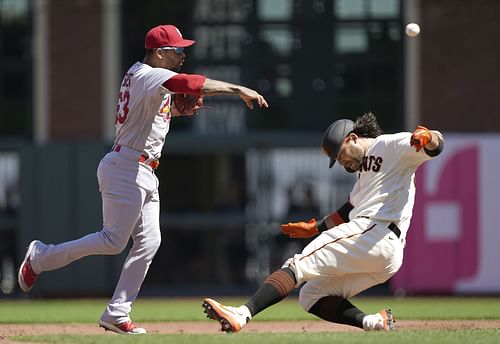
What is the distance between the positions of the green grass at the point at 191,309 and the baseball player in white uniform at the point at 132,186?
109 inches

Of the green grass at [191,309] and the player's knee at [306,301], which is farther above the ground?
the player's knee at [306,301]

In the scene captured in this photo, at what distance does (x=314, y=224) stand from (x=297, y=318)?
322 cm

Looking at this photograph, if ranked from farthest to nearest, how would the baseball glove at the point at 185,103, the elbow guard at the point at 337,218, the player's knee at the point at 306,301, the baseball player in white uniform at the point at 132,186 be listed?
the baseball glove at the point at 185,103 → the baseball player in white uniform at the point at 132,186 → the elbow guard at the point at 337,218 → the player's knee at the point at 306,301

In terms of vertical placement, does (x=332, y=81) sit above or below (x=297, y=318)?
above

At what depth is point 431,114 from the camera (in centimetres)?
1673

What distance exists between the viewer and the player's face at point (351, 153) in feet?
23.9

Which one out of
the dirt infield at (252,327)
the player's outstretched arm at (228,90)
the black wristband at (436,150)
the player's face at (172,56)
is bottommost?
the dirt infield at (252,327)

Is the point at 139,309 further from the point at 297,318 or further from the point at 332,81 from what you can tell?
the point at 332,81

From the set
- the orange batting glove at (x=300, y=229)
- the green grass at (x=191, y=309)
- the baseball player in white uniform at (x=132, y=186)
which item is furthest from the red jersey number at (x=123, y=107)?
the green grass at (x=191, y=309)

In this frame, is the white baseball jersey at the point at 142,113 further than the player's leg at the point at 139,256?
No

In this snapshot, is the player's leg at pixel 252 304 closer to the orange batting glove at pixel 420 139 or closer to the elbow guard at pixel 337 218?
the elbow guard at pixel 337 218

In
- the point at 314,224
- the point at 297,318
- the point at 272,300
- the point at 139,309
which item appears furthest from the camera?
the point at 139,309

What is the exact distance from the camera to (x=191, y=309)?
13.0 m

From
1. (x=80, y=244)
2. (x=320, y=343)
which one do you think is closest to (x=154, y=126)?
(x=80, y=244)
